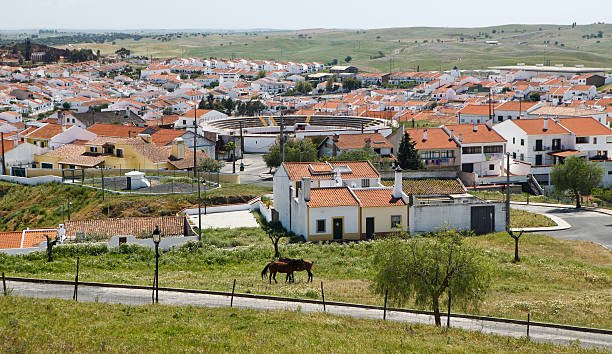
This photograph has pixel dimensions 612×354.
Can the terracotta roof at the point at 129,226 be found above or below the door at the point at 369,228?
above

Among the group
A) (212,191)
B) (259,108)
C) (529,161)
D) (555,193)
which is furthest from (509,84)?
(212,191)

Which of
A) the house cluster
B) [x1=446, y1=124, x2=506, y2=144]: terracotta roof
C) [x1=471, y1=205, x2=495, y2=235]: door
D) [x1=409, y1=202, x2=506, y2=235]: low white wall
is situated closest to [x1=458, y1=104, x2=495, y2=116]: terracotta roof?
[x1=446, y1=124, x2=506, y2=144]: terracotta roof

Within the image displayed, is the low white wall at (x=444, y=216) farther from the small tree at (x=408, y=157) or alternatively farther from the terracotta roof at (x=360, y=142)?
the terracotta roof at (x=360, y=142)

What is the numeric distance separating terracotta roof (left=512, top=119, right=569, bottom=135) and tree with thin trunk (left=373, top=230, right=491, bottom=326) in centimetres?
5247

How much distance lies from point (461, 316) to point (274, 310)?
6.08m

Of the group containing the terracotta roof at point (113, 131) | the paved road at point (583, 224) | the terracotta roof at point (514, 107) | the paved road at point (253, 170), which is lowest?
the paved road at point (253, 170)

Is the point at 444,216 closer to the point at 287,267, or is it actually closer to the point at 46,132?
the point at 287,267

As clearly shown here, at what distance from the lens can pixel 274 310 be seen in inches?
862

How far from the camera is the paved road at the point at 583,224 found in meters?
42.6

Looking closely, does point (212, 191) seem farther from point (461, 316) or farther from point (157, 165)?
point (461, 316)

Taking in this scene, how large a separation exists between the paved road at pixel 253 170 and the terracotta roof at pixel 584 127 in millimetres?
30876

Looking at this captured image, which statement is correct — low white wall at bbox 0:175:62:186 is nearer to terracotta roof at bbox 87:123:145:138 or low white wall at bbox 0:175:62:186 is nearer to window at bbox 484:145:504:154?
terracotta roof at bbox 87:123:145:138

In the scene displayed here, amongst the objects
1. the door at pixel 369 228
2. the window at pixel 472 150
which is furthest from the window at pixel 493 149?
the door at pixel 369 228

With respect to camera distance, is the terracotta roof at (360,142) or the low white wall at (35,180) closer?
the low white wall at (35,180)
